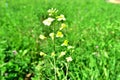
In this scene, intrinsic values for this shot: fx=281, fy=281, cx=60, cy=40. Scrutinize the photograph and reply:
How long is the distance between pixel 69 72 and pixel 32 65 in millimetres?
695

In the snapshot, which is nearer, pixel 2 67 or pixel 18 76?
pixel 2 67

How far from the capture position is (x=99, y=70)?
3182 millimetres

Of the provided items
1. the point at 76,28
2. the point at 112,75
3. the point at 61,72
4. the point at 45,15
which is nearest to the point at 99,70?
the point at 112,75

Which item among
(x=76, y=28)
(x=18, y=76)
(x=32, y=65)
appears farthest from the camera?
(x=76, y=28)

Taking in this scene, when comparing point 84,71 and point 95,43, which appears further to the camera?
point 95,43

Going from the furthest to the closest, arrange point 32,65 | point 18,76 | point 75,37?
point 75,37
point 32,65
point 18,76

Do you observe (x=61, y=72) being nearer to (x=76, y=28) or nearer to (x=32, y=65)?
(x=32, y=65)

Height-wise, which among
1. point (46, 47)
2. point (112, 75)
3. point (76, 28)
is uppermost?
point (76, 28)

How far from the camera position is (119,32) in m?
4.35

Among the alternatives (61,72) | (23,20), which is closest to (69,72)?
(61,72)

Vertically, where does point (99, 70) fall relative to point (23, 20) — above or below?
below

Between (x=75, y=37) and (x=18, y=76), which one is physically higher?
(x=75, y=37)

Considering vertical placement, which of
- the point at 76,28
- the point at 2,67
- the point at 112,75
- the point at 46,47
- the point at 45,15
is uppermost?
the point at 45,15

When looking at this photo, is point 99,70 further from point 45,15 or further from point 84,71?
point 45,15
